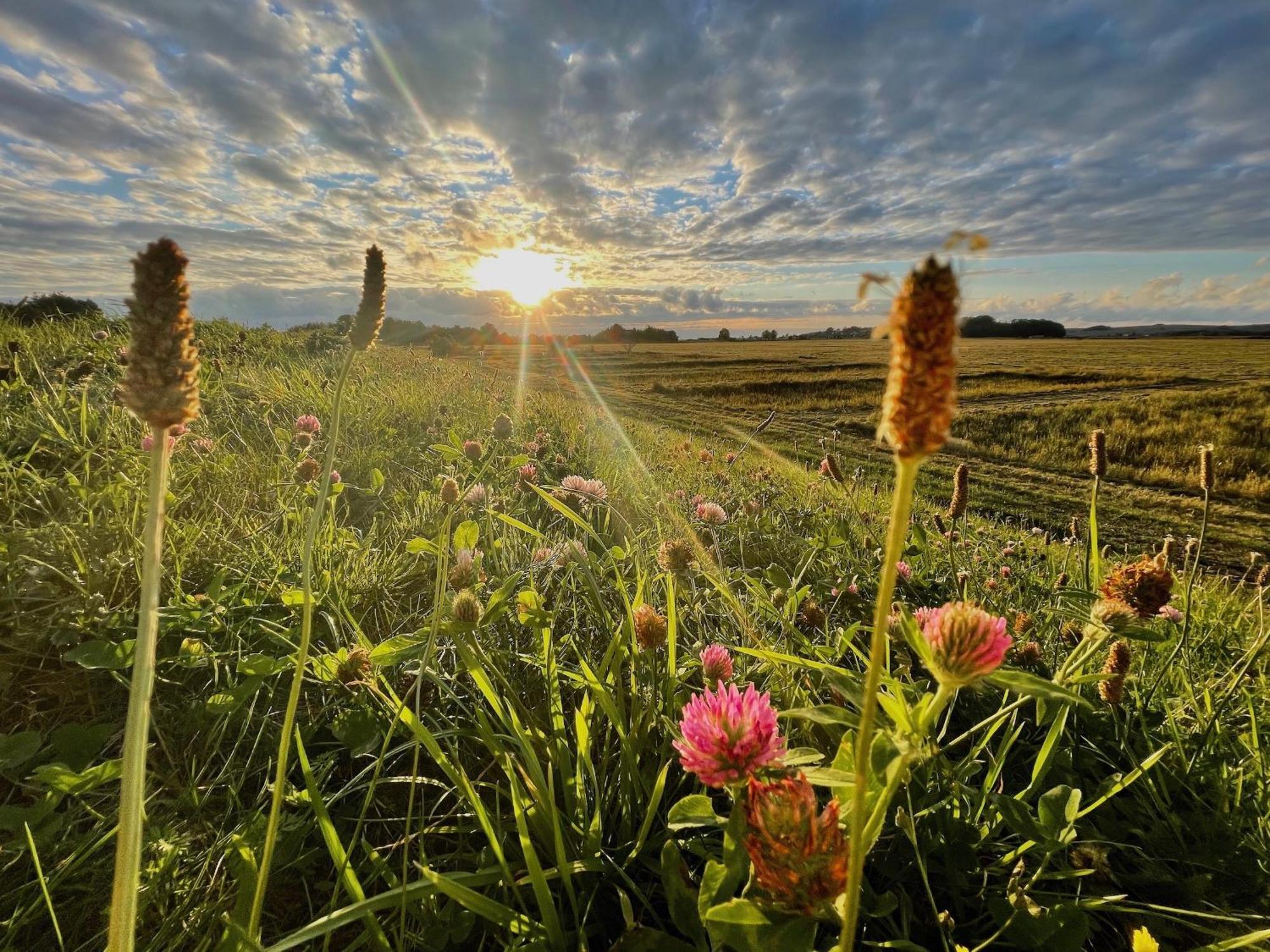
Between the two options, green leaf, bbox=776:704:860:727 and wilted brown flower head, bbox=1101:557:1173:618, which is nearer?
green leaf, bbox=776:704:860:727

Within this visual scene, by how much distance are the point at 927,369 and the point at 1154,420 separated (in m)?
21.0

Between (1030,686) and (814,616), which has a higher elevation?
(1030,686)

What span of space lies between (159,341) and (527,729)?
1.20 m

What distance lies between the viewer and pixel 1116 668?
1.59m

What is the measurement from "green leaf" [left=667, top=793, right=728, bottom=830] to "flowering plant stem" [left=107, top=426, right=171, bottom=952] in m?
0.73

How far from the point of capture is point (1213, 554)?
297 inches

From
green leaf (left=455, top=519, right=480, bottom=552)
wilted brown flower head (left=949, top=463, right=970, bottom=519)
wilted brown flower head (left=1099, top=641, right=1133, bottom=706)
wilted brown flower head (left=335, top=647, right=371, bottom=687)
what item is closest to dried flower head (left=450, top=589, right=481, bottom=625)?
green leaf (left=455, top=519, right=480, bottom=552)

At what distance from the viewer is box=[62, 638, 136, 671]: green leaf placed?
1662 millimetres

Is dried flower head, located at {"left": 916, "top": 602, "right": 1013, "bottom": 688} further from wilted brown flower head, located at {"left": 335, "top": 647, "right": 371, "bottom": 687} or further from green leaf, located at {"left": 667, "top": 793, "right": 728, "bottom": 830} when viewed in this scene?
wilted brown flower head, located at {"left": 335, "top": 647, "right": 371, "bottom": 687}

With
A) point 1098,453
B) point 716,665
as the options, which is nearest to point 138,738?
point 716,665

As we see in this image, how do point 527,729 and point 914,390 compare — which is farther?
point 527,729

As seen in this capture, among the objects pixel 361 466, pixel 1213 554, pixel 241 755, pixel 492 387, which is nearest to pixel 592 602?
pixel 241 755

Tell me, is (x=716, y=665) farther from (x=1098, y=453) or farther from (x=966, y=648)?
(x=1098, y=453)

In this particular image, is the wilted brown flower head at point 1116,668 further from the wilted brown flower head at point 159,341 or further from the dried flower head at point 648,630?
the wilted brown flower head at point 159,341
